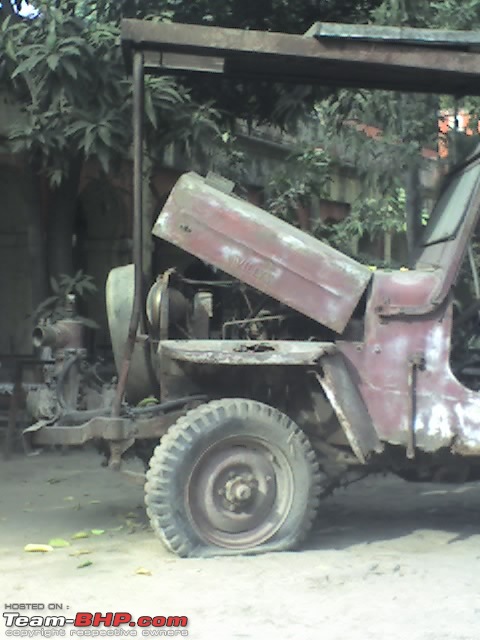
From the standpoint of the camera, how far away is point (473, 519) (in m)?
6.38

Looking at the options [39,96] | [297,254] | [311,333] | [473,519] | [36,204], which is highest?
[39,96]

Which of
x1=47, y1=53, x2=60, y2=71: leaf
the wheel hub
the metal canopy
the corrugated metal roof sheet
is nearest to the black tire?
the wheel hub

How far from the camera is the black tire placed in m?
5.13

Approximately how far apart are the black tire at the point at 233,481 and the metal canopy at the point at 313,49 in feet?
6.14

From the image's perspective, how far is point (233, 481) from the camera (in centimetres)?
525

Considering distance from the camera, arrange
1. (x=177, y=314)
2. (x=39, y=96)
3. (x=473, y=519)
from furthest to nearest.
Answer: (x=39, y=96) < (x=473, y=519) < (x=177, y=314)

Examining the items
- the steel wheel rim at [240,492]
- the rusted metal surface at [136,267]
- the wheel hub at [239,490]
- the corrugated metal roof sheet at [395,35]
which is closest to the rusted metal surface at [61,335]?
the rusted metal surface at [136,267]

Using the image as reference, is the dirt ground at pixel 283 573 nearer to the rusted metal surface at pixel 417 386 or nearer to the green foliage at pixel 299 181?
the rusted metal surface at pixel 417 386

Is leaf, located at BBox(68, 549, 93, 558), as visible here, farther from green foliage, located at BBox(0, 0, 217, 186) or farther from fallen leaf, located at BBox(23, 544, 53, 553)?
green foliage, located at BBox(0, 0, 217, 186)

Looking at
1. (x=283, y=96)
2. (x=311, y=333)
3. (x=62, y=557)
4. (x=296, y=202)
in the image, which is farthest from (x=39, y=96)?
(x=62, y=557)

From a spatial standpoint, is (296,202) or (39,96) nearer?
(39,96)

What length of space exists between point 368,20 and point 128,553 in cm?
674

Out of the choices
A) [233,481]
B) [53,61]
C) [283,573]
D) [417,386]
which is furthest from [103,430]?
[53,61]

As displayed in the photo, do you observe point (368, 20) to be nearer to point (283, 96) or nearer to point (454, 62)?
point (283, 96)
